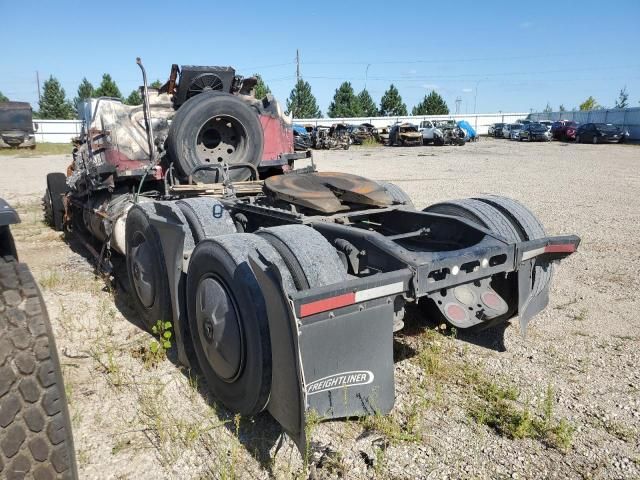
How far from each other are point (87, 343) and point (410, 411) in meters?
2.68

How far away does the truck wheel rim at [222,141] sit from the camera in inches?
217

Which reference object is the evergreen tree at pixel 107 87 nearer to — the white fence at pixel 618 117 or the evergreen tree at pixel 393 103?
the evergreen tree at pixel 393 103

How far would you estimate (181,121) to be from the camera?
518cm

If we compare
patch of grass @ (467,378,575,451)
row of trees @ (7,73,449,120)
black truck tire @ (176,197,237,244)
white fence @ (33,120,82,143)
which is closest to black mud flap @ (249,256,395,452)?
patch of grass @ (467,378,575,451)

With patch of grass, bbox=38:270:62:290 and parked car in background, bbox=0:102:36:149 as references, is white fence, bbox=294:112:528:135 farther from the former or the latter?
patch of grass, bbox=38:270:62:290

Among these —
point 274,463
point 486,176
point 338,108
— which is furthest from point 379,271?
point 338,108

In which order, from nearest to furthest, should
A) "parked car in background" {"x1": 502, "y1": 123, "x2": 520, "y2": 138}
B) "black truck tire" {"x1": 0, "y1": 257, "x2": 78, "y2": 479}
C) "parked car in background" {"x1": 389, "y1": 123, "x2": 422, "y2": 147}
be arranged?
1. "black truck tire" {"x1": 0, "y1": 257, "x2": 78, "y2": 479}
2. "parked car in background" {"x1": 389, "y1": 123, "x2": 422, "y2": 147}
3. "parked car in background" {"x1": 502, "y1": 123, "x2": 520, "y2": 138}

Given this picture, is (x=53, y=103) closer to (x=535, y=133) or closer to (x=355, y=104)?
(x=355, y=104)

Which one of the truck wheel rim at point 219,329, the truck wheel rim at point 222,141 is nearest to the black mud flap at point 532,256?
the truck wheel rim at point 219,329

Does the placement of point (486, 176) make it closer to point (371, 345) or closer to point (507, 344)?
point (507, 344)

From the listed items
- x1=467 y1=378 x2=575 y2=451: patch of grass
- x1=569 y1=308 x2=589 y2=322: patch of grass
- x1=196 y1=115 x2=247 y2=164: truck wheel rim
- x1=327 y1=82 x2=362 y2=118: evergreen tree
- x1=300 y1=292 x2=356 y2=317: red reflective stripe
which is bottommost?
x1=467 y1=378 x2=575 y2=451: patch of grass

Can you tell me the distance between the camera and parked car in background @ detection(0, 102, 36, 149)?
99.7ft

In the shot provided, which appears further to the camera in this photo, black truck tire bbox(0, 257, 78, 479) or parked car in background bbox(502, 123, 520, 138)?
parked car in background bbox(502, 123, 520, 138)

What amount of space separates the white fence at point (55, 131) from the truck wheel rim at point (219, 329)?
136ft
